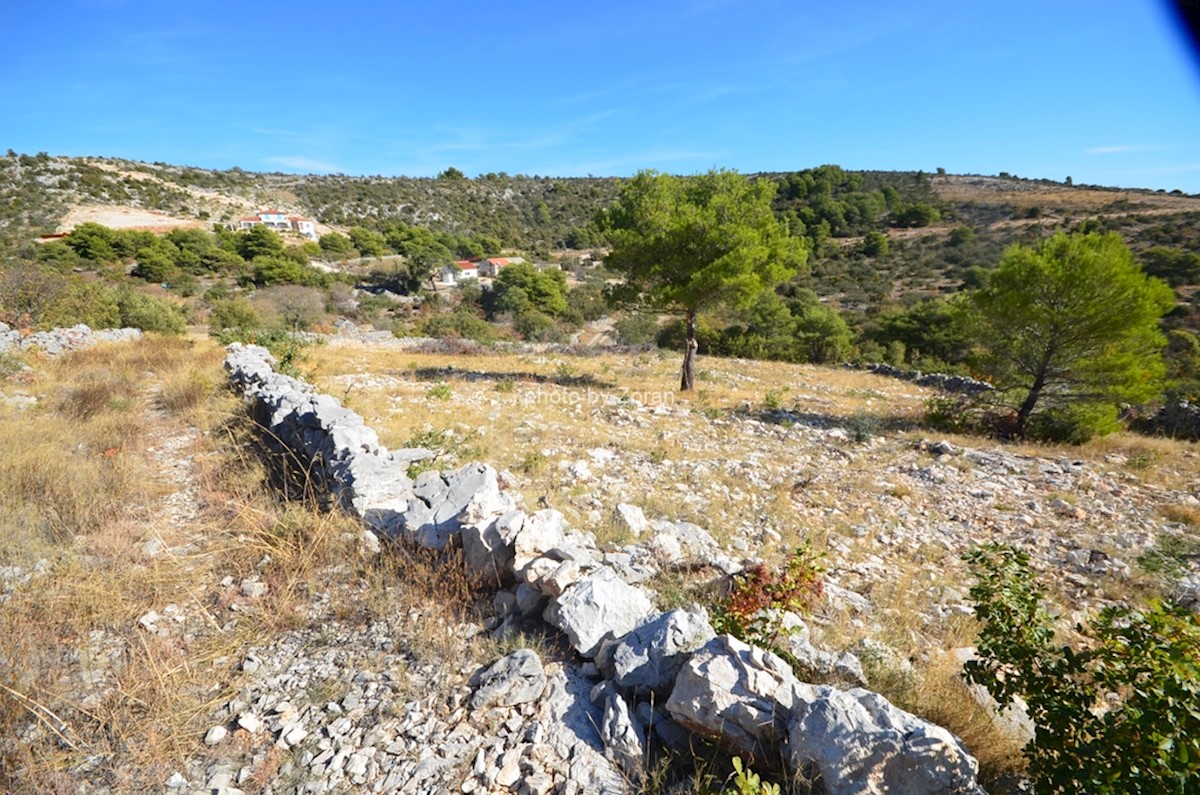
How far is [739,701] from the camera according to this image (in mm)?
2154

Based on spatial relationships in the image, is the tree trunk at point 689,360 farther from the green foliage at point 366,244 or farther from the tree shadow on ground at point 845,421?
the green foliage at point 366,244

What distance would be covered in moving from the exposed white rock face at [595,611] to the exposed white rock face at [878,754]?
1.10m

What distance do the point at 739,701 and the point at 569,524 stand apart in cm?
276

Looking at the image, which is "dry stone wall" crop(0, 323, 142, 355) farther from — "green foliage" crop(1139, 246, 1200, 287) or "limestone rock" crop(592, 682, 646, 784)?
Result: "green foliage" crop(1139, 246, 1200, 287)

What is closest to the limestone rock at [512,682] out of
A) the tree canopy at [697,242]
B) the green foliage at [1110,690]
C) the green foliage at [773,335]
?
the green foliage at [1110,690]

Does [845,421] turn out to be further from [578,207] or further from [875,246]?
[578,207]

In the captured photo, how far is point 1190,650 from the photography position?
1.82 m

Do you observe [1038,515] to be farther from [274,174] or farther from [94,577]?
[274,174]

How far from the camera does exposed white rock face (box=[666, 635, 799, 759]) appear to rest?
2.16 meters

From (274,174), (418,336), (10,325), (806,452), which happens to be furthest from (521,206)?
(806,452)

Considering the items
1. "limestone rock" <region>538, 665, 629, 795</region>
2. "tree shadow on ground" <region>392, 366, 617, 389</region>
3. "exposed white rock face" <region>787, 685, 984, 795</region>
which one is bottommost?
"tree shadow on ground" <region>392, 366, 617, 389</region>

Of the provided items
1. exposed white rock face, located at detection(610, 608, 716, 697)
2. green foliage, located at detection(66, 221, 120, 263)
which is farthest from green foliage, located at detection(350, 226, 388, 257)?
exposed white rock face, located at detection(610, 608, 716, 697)

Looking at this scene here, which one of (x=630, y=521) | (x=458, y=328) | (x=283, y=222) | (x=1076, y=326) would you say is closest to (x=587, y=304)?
(x=458, y=328)

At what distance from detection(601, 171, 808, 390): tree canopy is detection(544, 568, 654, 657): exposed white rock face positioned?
9.82 metres
